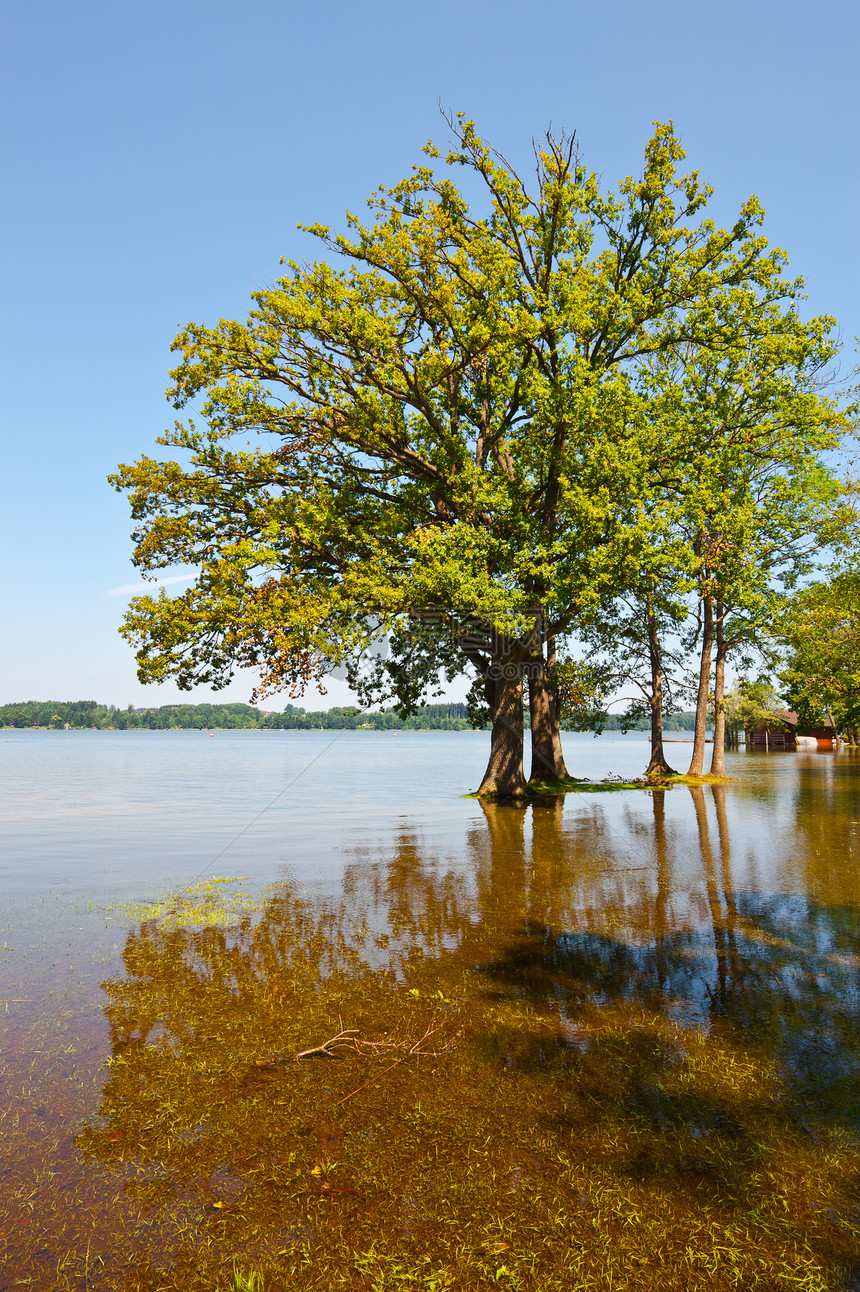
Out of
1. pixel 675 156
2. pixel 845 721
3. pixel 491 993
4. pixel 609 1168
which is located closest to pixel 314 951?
pixel 491 993

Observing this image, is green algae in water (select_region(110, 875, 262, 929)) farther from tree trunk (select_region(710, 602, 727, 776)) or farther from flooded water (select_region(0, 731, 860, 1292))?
tree trunk (select_region(710, 602, 727, 776))

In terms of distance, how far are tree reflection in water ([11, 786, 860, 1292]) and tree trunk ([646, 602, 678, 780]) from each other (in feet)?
82.7

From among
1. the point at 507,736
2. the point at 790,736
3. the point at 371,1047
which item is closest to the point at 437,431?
the point at 507,736

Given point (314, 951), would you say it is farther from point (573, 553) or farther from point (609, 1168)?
point (573, 553)

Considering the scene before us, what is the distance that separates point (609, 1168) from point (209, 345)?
20.4 m

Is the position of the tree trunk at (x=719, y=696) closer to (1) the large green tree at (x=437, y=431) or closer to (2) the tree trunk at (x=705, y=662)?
(2) the tree trunk at (x=705, y=662)

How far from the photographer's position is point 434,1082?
498cm

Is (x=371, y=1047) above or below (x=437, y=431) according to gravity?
below

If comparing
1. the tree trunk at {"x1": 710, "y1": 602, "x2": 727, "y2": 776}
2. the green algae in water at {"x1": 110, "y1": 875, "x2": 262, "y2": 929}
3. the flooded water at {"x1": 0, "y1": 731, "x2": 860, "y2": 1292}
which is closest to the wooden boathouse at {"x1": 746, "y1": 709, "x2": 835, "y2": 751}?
the tree trunk at {"x1": 710, "y1": 602, "x2": 727, "y2": 776}

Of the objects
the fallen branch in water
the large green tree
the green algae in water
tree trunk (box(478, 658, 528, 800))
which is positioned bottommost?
the green algae in water

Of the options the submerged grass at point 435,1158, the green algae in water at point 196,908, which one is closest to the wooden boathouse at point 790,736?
the green algae in water at point 196,908

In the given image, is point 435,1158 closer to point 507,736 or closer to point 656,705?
point 507,736

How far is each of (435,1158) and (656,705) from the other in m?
32.9

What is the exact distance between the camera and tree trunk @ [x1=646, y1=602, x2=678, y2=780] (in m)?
33.8
